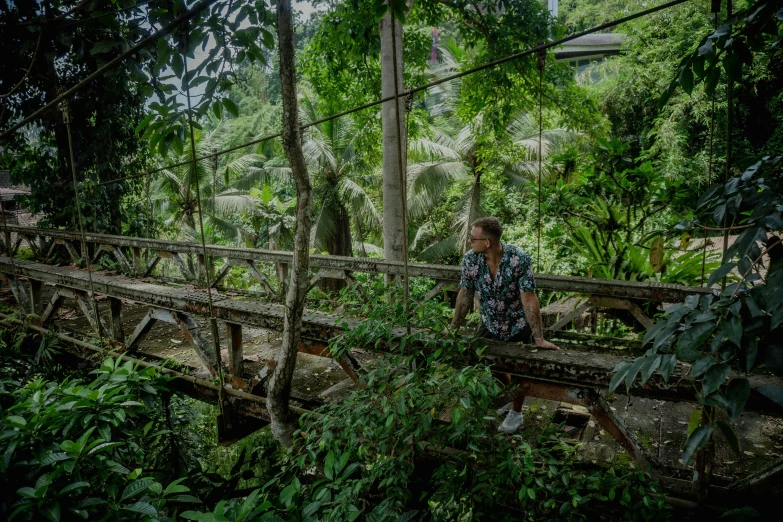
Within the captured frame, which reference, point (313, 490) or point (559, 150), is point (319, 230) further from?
point (313, 490)

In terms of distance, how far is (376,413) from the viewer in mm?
1972

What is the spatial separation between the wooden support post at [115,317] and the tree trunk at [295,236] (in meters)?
2.36

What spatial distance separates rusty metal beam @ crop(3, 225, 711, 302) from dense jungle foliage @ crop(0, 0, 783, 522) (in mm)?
306

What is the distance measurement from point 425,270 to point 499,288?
82cm

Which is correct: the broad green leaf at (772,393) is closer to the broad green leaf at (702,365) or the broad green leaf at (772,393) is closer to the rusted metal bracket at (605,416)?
the broad green leaf at (702,365)

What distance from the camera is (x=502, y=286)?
3014 millimetres

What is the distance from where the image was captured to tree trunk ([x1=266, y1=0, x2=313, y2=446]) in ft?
7.82

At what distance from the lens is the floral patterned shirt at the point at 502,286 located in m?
2.93

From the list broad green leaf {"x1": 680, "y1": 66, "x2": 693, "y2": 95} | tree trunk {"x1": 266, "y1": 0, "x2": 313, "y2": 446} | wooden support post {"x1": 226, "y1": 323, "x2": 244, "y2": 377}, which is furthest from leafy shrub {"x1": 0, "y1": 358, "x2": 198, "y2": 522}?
broad green leaf {"x1": 680, "y1": 66, "x2": 693, "y2": 95}

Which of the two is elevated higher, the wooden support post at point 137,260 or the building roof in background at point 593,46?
the building roof in background at point 593,46

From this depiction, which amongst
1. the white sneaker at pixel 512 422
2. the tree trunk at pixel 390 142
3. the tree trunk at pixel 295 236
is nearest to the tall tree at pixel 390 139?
the tree trunk at pixel 390 142

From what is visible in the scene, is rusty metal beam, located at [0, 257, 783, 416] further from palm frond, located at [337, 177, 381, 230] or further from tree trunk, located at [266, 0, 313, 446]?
palm frond, located at [337, 177, 381, 230]

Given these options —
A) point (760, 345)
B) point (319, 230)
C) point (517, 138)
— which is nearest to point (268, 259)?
point (760, 345)

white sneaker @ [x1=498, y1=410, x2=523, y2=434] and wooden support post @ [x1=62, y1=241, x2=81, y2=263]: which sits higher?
wooden support post @ [x1=62, y1=241, x2=81, y2=263]
